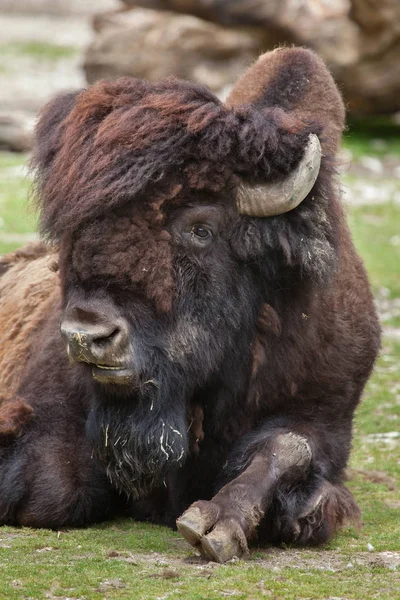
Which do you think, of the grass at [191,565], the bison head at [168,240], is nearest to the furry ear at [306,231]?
the bison head at [168,240]

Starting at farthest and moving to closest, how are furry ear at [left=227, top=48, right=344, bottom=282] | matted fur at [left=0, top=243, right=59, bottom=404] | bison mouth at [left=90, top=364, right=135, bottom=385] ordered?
matted fur at [left=0, top=243, right=59, bottom=404] → furry ear at [left=227, top=48, right=344, bottom=282] → bison mouth at [left=90, top=364, right=135, bottom=385]

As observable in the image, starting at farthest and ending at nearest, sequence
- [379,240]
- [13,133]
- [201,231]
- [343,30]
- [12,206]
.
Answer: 1. [343,30]
2. [13,133]
3. [12,206]
4. [379,240]
5. [201,231]

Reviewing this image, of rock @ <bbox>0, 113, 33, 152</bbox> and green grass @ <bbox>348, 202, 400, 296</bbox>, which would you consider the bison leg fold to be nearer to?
green grass @ <bbox>348, 202, 400, 296</bbox>

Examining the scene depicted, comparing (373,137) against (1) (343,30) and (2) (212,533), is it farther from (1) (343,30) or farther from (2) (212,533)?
(2) (212,533)

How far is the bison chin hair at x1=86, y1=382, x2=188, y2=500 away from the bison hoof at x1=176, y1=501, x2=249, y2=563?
1.05ft

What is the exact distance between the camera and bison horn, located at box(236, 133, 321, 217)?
5.02 meters

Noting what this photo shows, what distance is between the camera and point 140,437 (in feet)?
16.4

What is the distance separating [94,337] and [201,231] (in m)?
0.74

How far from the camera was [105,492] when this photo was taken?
560 centimetres

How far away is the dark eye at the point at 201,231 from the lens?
196 inches

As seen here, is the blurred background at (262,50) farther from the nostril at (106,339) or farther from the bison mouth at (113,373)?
the nostril at (106,339)

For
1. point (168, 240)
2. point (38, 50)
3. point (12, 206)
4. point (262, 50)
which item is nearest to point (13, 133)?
point (12, 206)

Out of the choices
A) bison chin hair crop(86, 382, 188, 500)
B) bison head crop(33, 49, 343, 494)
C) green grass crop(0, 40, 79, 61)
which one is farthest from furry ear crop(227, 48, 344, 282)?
green grass crop(0, 40, 79, 61)

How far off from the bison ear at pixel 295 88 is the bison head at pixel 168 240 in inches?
31.3
